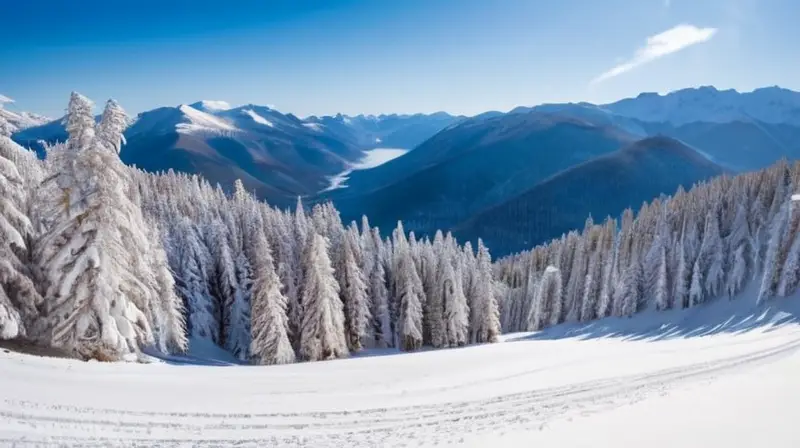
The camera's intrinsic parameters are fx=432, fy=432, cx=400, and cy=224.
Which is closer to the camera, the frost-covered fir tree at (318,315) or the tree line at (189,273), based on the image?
the tree line at (189,273)

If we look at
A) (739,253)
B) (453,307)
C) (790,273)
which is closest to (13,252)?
(453,307)

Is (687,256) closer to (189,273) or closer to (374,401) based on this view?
(374,401)

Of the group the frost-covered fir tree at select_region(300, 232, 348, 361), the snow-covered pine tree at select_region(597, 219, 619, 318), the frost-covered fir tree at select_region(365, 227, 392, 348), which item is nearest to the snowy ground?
the frost-covered fir tree at select_region(300, 232, 348, 361)

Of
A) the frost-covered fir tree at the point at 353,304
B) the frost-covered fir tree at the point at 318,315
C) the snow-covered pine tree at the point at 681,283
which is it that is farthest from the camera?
the snow-covered pine tree at the point at 681,283

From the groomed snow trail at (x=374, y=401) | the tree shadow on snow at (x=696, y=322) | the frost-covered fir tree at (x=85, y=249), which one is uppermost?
the frost-covered fir tree at (x=85, y=249)

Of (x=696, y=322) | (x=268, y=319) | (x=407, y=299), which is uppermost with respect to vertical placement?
(x=407, y=299)

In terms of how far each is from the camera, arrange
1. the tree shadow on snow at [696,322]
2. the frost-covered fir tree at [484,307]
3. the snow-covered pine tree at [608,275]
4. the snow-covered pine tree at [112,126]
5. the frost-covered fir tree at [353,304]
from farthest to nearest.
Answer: the snow-covered pine tree at [608,275] → the frost-covered fir tree at [484,307] → the frost-covered fir tree at [353,304] → the tree shadow on snow at [696,322] → the snow-covered pine tree at [112,126]

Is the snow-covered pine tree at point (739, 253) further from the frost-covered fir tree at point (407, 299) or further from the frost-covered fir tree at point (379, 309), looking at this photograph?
the frost-covered fir tree at point (379, 309)

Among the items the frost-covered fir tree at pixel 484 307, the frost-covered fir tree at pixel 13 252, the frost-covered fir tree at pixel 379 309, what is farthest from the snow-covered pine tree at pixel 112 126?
A: the frost-covered fir tree at pixel 484 307
